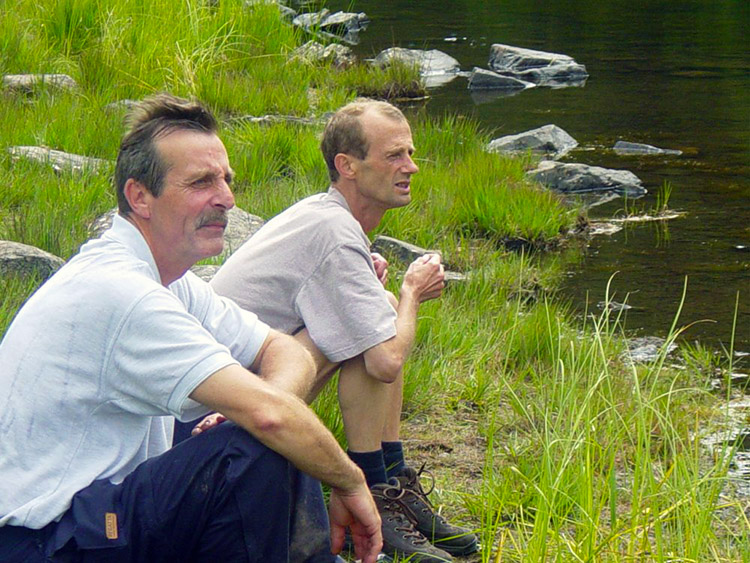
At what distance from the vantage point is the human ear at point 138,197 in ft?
8.76

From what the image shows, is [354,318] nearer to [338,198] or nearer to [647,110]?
[338,198]

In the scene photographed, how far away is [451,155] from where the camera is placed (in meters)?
8.55

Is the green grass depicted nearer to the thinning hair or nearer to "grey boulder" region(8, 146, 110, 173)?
"grey boulder" region(8, 146, 110, 173)

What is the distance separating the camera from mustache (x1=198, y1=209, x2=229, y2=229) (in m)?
2.71

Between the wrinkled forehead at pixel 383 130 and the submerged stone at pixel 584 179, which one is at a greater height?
the wrinkled forehead at pixel 383 130

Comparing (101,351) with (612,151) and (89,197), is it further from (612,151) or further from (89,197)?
(612,151)

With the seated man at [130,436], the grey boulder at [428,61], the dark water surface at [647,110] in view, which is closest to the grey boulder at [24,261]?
the seated man at [130,436]

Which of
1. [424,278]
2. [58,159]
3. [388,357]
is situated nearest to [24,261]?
[424,278]

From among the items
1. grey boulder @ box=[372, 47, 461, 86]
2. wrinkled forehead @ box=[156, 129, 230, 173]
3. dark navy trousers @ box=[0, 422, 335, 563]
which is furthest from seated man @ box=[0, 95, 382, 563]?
grey boulder @ box=[372, 47, 461, 86]

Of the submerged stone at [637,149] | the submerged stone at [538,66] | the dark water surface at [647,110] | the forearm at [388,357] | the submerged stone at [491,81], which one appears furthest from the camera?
the submerged stone at [538,66]

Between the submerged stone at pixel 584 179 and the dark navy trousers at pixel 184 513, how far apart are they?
681 centimetres

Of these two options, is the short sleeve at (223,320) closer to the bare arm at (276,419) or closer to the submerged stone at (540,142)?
the bare arm at (276,419)

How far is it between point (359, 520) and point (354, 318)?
2.16 ft

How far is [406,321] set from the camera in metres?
3.42
